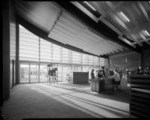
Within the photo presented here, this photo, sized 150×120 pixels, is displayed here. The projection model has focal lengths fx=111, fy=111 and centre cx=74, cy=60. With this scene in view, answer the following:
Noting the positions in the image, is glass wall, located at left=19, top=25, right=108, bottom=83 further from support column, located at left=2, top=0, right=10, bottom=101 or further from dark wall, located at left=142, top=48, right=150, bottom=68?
dark wall, located at left=142, top=48, right=150, bottom=68

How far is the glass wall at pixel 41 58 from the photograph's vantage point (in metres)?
12.0

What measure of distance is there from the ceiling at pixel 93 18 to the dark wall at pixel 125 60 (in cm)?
136

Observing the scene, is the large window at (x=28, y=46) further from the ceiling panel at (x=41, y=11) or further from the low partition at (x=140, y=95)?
the low partition at (x=140, y=95)

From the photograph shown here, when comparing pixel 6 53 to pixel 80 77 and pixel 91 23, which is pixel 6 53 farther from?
pixel 80 77

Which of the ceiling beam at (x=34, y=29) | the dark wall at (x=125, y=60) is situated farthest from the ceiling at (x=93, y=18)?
the dark wall at (x=125, y=60)

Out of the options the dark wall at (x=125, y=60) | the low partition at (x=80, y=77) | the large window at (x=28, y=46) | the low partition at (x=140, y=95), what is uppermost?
the large window at (x=28, y=46)

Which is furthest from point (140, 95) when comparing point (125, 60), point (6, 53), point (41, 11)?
point (125, 60)

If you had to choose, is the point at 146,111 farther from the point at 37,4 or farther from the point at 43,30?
the point at 43,30

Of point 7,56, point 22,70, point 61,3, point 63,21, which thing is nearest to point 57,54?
point 22,70

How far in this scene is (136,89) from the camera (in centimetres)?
314

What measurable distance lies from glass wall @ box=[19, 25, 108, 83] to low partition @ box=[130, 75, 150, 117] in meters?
8.49

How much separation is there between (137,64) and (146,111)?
1159 cm

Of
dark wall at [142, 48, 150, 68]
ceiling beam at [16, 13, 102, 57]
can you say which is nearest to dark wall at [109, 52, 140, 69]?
dark wall at [142, 48, 150, 68]

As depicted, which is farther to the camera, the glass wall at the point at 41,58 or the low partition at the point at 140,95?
the glass wall at the point at 41,58
